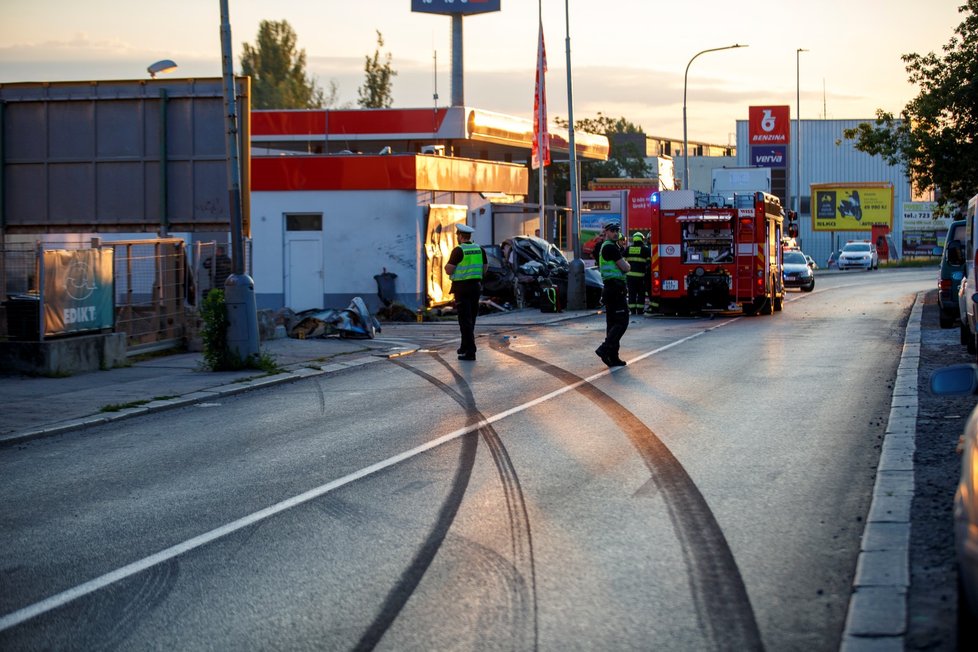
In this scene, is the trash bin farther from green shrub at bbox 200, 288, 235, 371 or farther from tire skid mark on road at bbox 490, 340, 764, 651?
tire skid mark on road at bbox 490, 340, 764, 651

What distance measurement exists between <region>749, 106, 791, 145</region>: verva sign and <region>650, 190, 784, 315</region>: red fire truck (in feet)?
209

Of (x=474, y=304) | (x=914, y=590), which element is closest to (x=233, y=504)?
(x=914, y=590)

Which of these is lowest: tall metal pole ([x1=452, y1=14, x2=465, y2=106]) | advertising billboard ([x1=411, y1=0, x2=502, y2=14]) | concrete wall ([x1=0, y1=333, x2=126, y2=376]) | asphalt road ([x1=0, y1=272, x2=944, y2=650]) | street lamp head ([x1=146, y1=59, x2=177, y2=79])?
asphalt road ([x1=0, y1=272, x2=944, y2=650])

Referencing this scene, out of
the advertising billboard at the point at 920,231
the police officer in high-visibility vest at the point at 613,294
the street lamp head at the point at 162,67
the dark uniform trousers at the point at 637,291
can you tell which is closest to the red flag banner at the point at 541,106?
the dark uniform trousers at the point at 637,291

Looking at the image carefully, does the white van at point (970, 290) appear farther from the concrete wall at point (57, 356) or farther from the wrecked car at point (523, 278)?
the wrecked car at point (523, 278)

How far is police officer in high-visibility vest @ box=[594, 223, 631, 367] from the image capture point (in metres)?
17.1

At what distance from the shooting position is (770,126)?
91188 mm

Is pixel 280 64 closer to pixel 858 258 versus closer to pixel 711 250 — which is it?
pixel 858 258

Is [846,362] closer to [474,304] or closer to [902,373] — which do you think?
[902,373]

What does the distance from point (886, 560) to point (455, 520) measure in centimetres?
252

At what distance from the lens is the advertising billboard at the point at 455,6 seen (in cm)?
6181

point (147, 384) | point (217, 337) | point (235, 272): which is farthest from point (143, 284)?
point (147, 384)

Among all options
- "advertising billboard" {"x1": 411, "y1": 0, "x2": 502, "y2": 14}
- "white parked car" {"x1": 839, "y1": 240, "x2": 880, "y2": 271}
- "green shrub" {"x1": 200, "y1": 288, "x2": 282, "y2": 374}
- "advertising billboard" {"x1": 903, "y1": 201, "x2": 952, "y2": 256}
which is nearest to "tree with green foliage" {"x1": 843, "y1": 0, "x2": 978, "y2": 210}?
"green shrub" {"x1": 200, "y1": 288, "x2": 282, "y2": 374}

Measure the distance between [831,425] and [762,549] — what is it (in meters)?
4.84
